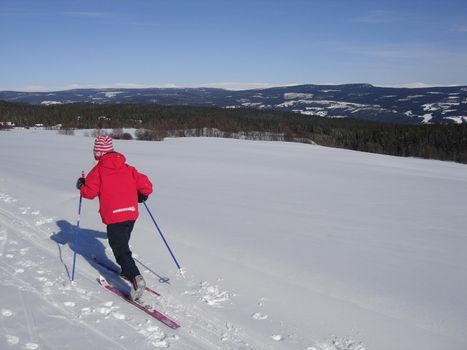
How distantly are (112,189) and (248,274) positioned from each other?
2.40 metres

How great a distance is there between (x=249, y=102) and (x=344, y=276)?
614 feet

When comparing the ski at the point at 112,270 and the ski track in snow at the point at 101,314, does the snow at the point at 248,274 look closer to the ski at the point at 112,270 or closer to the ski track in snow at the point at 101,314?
the ski track in snow at the point at 101,314

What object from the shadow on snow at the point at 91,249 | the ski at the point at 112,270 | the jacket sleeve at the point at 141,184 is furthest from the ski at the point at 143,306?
the jacket sleeve at the point at 141,184

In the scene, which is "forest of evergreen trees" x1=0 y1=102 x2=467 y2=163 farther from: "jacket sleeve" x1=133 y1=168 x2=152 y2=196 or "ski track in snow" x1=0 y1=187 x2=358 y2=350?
"jacket sleeve" x1=133 y1=168 x2=152 y2=196

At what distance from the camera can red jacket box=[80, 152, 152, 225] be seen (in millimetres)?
5219

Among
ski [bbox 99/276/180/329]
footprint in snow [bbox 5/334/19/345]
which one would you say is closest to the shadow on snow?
ski [bbox 99/276/180/329]

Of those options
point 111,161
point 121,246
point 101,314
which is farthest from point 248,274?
point 111,161

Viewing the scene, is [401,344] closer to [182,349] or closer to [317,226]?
[182,349]

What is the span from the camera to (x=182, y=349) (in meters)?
4.00

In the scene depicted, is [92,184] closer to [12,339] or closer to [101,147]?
[101,147]

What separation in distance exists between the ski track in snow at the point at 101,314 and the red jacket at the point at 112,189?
1045 millimetres

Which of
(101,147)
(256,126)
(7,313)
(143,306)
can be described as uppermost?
(101,147)

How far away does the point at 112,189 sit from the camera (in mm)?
5230

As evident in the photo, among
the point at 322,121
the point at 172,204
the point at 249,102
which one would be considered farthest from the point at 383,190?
the point at 249,102
